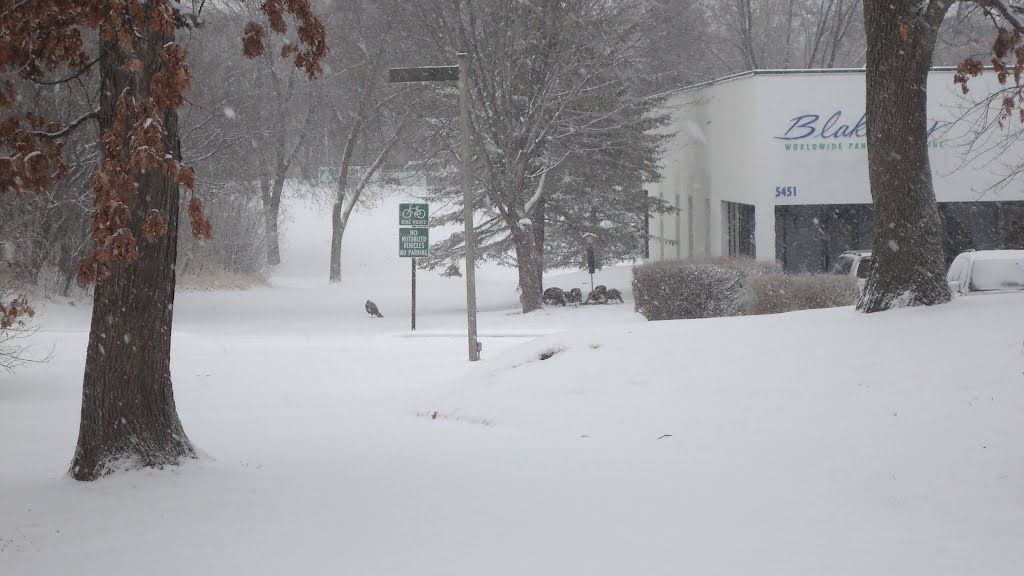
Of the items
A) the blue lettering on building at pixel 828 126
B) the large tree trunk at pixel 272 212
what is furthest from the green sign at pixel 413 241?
the large tree trunk at pixel 272 212

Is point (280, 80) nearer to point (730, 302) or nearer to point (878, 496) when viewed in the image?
point (730, 302)

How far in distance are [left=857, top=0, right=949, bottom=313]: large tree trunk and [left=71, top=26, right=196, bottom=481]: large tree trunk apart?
272 inches

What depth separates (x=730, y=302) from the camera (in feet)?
65.6

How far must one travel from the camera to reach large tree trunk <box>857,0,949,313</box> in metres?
10.4

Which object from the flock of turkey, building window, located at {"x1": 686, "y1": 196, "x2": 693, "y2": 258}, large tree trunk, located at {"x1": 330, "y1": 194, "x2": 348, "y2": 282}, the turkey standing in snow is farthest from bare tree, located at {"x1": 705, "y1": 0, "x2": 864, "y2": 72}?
the turkey standing in snow

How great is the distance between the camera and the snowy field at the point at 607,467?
607 centimetres

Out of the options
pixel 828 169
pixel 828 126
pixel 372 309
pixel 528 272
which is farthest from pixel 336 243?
pixel 828 126

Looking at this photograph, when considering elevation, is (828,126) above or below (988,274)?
above

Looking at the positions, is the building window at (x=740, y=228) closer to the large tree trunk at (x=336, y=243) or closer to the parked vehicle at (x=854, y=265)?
the parked vehicle at (x=854, y=265)

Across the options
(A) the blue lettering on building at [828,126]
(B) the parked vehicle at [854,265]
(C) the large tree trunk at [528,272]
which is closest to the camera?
(B) the parked vehicle at [854,265]

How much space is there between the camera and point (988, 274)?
16.0m

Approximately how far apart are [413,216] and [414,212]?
0.38 feet

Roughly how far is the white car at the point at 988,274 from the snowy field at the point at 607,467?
232 inches

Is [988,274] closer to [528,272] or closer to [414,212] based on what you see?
[414,212]
